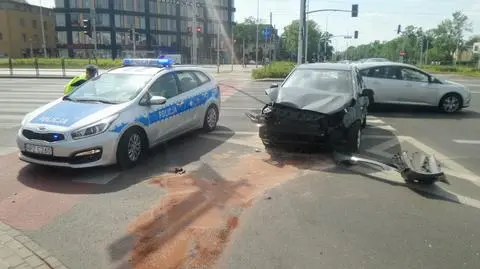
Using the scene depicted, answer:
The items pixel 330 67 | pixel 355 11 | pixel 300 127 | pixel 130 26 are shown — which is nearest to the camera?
pixel 300 127

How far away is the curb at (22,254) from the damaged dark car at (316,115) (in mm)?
4446

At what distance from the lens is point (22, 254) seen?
394 centimetres

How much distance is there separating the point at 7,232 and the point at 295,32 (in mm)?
98501

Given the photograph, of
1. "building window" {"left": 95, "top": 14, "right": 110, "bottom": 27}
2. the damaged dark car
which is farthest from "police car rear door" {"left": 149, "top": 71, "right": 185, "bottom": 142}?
"building window" {"left": 95, "top": 14, "right": 110, "bottom": 27}

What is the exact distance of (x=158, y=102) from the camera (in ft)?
23.4

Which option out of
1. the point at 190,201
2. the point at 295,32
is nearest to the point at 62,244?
the point at 190,201

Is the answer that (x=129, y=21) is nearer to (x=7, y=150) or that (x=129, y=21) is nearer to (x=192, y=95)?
(x=192, y=95)

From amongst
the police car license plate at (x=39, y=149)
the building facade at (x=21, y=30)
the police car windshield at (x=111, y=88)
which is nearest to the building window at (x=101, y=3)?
the building facade at (x=21, y=30)

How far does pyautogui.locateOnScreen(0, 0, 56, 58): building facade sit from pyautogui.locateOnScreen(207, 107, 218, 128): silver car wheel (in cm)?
8719

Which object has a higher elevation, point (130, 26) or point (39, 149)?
point (130, 26)

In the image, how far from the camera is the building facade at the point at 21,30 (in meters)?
88.1

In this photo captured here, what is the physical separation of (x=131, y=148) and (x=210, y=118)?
10.5 ft

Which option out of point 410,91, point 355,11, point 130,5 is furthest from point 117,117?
point 130,5

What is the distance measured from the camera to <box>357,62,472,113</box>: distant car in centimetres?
1340
